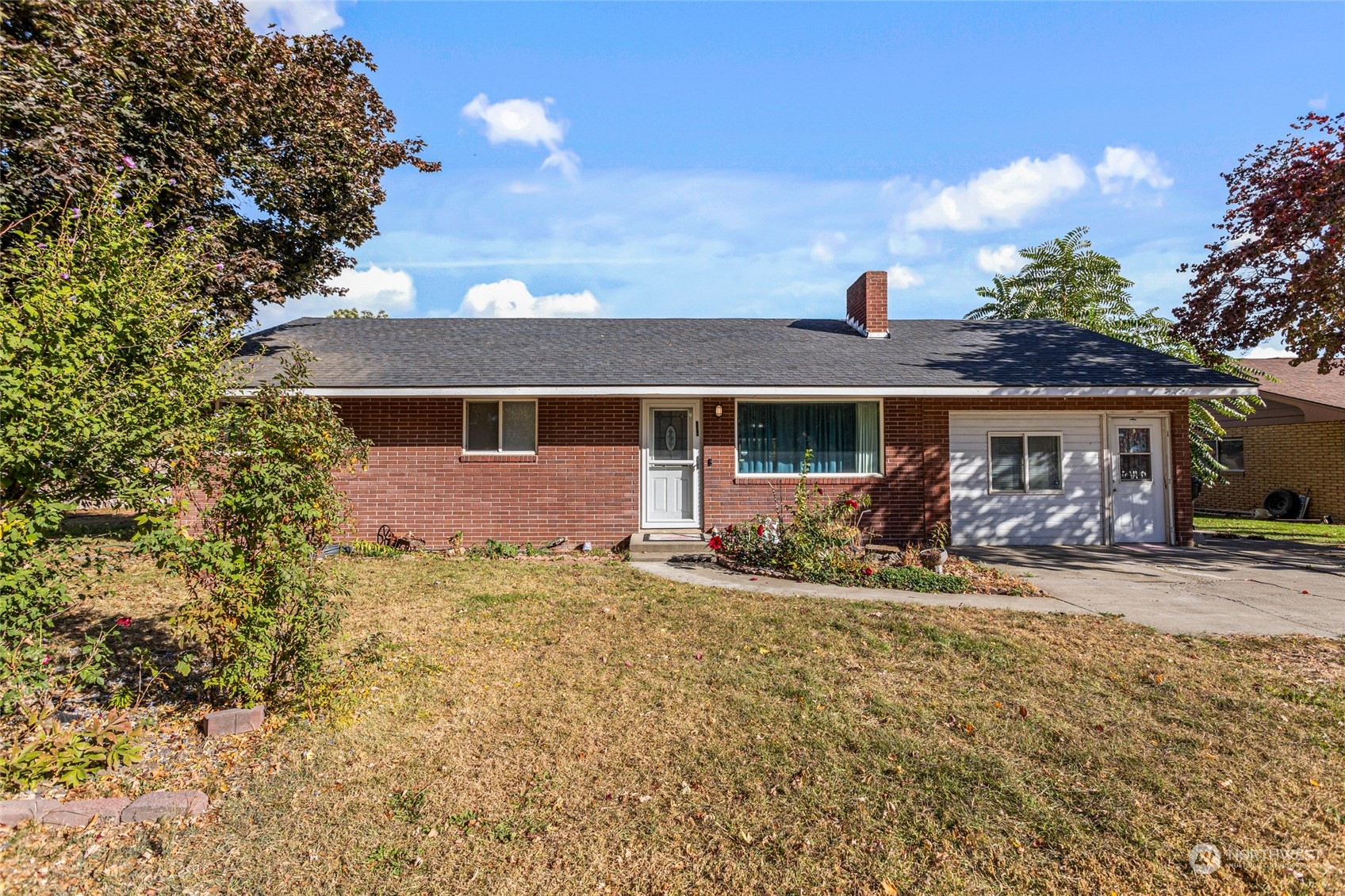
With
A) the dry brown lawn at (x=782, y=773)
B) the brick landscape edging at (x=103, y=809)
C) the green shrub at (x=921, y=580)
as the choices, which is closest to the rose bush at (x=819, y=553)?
the green shrub at (x=921, y=580)

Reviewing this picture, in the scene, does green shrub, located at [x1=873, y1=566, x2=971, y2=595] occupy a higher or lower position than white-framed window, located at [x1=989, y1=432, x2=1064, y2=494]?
lower

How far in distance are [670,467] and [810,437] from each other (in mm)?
2417

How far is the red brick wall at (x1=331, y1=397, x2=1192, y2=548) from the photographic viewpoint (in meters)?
11.2

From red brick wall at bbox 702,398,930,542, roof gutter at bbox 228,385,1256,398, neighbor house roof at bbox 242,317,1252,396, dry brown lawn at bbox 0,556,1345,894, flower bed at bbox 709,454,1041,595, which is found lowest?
dry brown lawn at bbox 0,556,1345,894

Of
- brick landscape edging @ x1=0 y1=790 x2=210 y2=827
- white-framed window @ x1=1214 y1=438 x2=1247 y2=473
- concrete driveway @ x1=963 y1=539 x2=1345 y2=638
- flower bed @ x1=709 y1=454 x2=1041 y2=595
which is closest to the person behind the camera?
Answer: brick landscape edging @ x1=0 y1=790 x2=210 y2=827

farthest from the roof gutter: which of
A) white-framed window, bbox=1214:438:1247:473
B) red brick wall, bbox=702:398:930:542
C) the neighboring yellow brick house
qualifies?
white-framed window, bbox=1214:438:1247:473

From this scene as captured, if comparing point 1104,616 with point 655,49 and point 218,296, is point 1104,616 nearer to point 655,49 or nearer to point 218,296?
point 655,49

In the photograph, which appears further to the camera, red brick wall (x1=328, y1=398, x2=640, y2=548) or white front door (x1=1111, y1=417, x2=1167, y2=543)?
white front door (x1=1111, y1=417, x2=1167, y2=543)

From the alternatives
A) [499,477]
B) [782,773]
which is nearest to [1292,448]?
[499,477]

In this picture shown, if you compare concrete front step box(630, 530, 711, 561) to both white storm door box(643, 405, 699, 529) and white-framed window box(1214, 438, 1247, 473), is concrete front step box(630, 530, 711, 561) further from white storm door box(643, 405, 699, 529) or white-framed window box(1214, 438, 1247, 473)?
white-framed window box(1214, 438, 1247, 473)

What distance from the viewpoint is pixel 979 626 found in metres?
6.27

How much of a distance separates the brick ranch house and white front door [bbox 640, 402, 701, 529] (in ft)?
0.09

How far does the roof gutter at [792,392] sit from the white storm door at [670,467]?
1.87 feet

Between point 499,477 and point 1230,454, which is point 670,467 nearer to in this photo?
point 499,477
